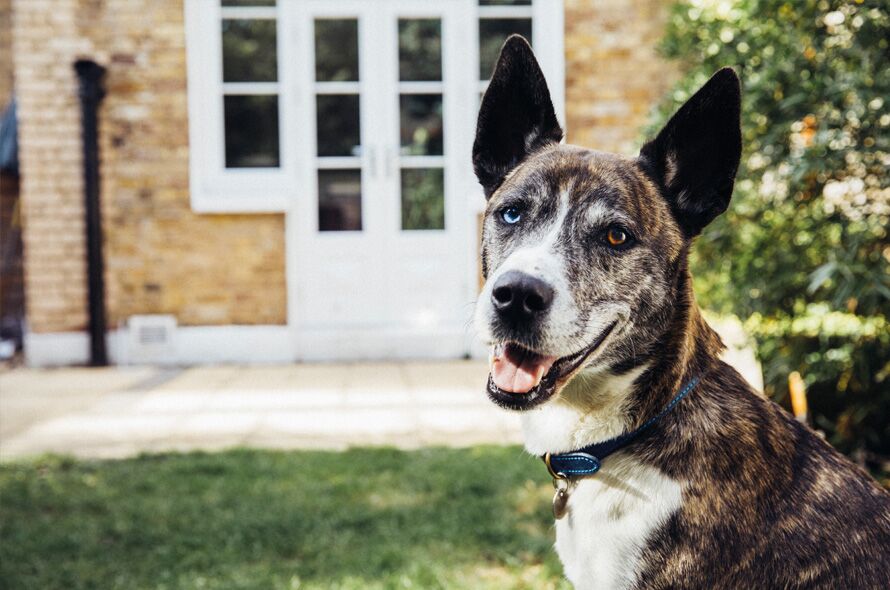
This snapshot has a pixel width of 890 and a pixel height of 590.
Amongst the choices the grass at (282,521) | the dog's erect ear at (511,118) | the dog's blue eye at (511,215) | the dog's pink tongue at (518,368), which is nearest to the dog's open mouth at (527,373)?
the dog's pink tongue at (518,368)

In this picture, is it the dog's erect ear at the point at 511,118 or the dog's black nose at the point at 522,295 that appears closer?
the dog's black nose at the point at 522,295

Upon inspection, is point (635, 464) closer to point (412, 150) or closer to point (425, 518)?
point (425, 518)

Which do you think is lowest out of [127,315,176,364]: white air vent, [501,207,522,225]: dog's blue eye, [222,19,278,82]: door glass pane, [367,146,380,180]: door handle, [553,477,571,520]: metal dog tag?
[127,315,176,364]: white air vent

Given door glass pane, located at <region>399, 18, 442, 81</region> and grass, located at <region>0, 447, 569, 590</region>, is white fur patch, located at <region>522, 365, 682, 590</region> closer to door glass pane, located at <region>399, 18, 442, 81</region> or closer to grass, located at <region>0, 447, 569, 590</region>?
grass, located at <region>0, 447, 569, 590</region>

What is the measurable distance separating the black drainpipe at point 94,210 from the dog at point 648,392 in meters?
5.92

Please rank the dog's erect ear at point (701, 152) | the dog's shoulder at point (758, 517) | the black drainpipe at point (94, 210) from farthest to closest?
the black drainpipe at point (94, 210)
the dog's erect ear at point (701, 152)
the dog's shoulder at point (758, 517)

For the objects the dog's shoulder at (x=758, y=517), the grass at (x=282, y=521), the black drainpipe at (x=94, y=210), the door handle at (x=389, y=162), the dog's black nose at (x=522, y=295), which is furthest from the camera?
the door handle at (x=389, y=162)

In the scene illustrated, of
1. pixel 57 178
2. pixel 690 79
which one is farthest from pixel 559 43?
pixel 57 178

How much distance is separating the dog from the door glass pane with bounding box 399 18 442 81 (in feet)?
18.3

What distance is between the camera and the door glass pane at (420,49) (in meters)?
7.62

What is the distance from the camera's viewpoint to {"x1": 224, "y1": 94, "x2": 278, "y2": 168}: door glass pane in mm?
7664

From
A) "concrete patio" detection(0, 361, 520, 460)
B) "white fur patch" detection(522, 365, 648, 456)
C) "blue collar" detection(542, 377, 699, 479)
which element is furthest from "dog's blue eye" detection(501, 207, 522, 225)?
"concrete patio" detection(0, 361, 520, 460)

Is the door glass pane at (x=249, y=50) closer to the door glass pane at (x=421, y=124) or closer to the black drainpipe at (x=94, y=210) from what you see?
the black drainpipe at (x=94, y=210)

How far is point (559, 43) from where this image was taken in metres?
7.61
